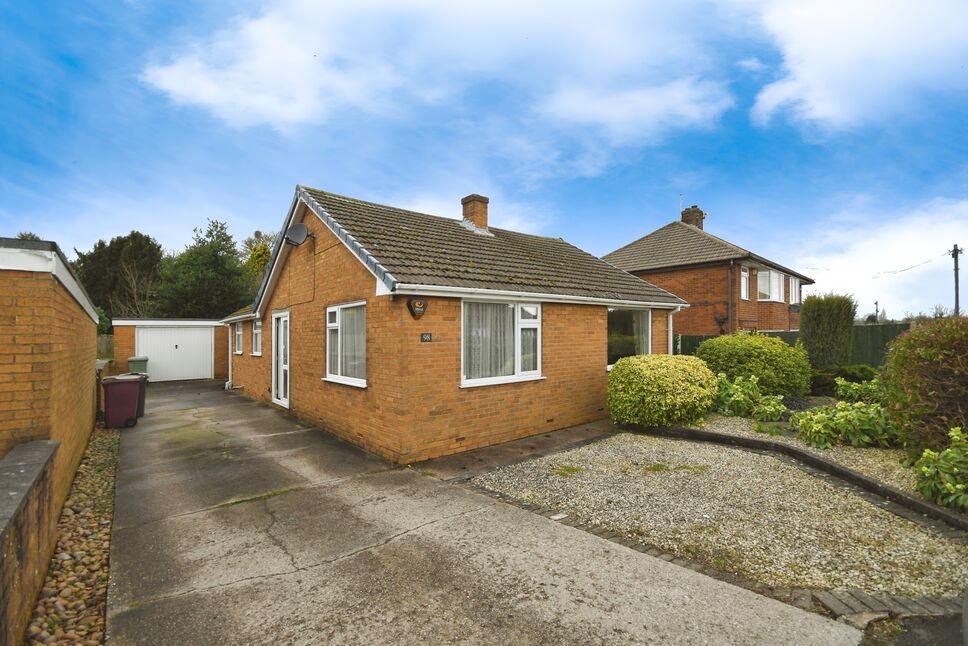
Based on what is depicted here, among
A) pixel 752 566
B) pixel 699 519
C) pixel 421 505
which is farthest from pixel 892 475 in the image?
pixel 421 505

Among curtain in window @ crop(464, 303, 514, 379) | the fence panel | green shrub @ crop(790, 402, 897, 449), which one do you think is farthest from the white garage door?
green shrub @ crop(790, 402, 897, 449)

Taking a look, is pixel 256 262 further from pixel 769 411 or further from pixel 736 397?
pixel 769 411

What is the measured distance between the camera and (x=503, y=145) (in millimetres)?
13953

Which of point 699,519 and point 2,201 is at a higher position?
point 2,201

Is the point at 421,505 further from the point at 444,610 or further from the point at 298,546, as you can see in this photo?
the point at 444,610

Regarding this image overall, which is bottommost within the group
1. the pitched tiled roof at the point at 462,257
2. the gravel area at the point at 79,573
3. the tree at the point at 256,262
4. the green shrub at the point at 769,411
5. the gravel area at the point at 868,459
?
the gravel area at the point at 79,573

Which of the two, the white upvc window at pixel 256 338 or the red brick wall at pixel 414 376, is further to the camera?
the white upvc window at pixel 256 338

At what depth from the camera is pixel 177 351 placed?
19750 millimetres

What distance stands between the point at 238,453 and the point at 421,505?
4.06 m

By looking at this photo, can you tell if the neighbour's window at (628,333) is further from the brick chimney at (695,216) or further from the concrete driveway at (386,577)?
the brick chimney at (695,216)

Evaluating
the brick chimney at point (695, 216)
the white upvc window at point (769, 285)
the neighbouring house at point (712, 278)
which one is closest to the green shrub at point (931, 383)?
the neighbouring house at point (712, 278)

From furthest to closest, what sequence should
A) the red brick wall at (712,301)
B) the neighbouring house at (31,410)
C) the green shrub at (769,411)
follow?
the red brick wall at (712,301) < the green shrub at (769,411) < the neighbouring house at (31,410)

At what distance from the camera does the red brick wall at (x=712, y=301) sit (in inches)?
693

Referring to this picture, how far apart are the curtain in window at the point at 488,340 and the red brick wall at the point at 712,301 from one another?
455 inches
